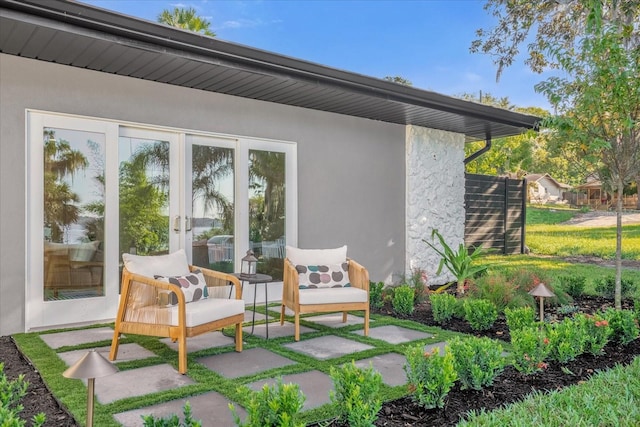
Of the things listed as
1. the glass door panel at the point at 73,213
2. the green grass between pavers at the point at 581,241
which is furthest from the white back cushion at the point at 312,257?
the green grass between pavers at the point at 581,241

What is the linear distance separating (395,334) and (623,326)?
2.01m

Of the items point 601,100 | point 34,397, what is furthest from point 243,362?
point 601,100

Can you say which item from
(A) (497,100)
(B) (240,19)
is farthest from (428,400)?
(A) (497,100)

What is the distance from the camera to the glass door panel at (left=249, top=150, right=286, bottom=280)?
6523 millimetres

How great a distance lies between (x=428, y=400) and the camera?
282cm

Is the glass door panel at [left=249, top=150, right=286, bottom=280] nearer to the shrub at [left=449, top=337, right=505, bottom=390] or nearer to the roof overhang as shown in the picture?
the roof overhang

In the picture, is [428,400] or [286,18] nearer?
[428,400]

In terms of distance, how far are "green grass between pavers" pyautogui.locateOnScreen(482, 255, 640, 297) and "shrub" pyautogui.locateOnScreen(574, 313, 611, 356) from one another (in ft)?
11.4

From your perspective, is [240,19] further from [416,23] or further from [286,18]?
[416,23]

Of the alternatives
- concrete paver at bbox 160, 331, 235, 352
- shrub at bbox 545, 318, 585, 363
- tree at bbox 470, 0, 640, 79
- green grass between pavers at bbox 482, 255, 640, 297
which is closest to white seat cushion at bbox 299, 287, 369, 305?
concrete paver at bbox 160, 331, 235, 352

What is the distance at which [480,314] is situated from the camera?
486 cm

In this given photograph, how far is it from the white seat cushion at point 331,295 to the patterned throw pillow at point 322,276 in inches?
6.5

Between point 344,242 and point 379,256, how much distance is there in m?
0.82

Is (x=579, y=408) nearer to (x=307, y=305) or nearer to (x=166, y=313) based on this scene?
(x=307, y=305)
